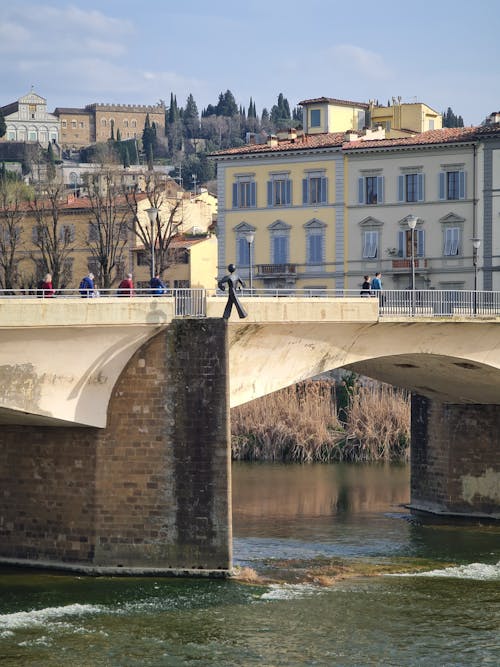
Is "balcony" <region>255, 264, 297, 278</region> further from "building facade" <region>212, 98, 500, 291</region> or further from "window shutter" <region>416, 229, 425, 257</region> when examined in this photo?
"window shutter" <region>416, 229, 425, 257</region>

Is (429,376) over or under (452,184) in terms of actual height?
under

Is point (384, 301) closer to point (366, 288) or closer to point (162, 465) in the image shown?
point (366, 288)

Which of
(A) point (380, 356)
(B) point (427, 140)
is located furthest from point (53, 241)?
(A) point (380, 356)

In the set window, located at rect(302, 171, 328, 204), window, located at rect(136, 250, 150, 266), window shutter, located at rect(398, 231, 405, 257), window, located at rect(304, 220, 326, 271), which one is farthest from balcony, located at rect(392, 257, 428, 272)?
window, located at rect(136, 250, 150, 266)

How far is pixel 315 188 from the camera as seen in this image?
65.9m

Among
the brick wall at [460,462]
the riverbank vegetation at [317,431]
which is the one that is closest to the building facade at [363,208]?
the riverbank vegetation at [317,431]

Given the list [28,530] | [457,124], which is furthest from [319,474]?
[457,124]

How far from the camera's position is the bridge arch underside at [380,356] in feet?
115

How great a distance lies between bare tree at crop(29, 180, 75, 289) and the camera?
213ft

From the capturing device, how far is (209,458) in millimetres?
32688

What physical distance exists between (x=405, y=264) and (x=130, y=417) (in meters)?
32.8

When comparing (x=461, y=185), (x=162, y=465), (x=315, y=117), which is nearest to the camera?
(x=162, y=465)

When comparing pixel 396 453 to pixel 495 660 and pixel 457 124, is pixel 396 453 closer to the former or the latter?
pixel 495 660

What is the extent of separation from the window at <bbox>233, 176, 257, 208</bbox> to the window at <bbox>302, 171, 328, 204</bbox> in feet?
8.45
